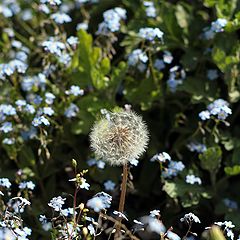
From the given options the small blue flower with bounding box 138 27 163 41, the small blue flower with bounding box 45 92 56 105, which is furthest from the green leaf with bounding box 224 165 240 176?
the small blue flower with bounding box 45 92 56 105

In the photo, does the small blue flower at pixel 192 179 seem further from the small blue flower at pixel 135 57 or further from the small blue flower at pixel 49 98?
the small blue flower at pixel 49 98

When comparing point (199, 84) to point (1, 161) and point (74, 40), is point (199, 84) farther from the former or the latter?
point (1, 161)

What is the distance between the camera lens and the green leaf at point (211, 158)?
3908 millimetres

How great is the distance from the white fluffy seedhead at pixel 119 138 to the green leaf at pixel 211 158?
25.8 inches

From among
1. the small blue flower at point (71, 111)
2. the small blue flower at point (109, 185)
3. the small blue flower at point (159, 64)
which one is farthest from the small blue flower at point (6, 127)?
the small blue flower at point (159, 64)

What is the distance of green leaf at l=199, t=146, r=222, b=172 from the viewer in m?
3.91

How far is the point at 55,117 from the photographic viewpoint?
4.31 meters

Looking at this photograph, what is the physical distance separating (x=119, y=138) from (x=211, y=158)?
84 cm

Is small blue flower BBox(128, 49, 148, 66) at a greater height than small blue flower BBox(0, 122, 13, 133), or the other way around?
small blue flower BBox(128, 49, 148, 66)

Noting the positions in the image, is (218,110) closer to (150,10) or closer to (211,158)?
(211,158)

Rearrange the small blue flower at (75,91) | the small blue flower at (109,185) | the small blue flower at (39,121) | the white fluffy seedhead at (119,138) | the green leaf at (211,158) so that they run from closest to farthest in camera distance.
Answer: the white fluffy seedhead at (119,138) → the small blue flower at (39,121) → the green leaf at (211,158) → the small blue flower at (109,185) → the small blue flower at (75,91)

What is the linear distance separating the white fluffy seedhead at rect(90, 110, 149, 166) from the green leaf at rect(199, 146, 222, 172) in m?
0.66

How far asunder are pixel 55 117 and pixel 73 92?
26 centimetres

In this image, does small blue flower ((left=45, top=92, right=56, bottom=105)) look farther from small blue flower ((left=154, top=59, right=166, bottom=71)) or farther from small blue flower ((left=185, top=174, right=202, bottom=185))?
small blue flower ((left=185, top=174, right=202, bottom=185))
